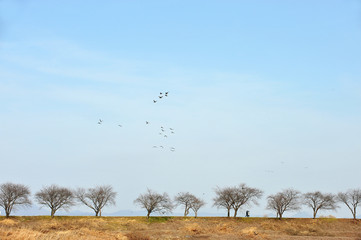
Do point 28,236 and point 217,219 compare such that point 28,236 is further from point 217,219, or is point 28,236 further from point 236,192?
point 236,192

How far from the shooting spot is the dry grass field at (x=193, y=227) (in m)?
39.0

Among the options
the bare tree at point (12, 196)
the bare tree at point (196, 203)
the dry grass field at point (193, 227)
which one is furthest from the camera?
the bare tree at point (196, 203)

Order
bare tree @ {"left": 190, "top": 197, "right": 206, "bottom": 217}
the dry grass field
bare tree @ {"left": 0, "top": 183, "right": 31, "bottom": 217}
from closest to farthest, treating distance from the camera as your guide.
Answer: the dry grass field → bare tree @ {"left": 0, "top": 183, "right": 31, "bottom": 217} → bare tree @ {"left": 190, "top": 197, "right": 206, "bottom": 217}

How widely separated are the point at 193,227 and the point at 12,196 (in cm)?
5488

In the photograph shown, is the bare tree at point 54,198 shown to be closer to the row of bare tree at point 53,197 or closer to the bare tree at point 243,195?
the row of bare tree at point 53,197

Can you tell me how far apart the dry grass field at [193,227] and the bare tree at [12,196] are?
6291 millimetres

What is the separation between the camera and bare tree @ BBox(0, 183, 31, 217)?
82.1 m


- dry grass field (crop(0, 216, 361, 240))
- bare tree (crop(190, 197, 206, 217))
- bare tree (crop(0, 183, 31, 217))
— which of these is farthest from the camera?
bare tree (crop(190, 197, 206, 217))

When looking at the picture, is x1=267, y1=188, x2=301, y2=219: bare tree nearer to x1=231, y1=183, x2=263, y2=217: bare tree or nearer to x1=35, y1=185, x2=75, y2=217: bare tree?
x1=231, y1=183, x2=263, y2=217: bare tree

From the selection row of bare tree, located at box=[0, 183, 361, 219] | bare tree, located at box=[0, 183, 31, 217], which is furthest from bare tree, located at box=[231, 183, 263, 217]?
bare tree, located at box=[0, 183, 31, 217]

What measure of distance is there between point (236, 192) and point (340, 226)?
27.0 meters

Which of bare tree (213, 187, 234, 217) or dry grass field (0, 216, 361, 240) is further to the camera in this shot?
bare tree (213, 187, 234, 217)

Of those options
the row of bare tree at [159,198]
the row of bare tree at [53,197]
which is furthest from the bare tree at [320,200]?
the row of bare tree at [53,197]

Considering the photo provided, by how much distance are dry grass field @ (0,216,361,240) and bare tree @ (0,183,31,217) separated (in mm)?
6291
